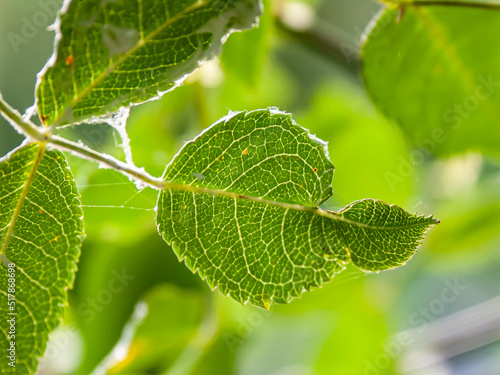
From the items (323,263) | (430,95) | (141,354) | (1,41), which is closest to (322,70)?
(1,41)

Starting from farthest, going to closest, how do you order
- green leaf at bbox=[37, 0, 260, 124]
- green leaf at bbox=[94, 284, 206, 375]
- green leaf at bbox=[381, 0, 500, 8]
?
green leaf at bbox=[94, 284, 206, 375]
green leaf at bbox=[381, 0, 500, 8]
green leaf at bbox=[37, 0, 260, 124]

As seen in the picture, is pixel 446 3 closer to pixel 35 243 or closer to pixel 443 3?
pixel 443 3

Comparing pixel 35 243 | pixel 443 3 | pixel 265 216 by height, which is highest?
pixel 443 3

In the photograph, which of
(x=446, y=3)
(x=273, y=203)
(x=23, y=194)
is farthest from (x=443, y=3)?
(x=23, y=194)

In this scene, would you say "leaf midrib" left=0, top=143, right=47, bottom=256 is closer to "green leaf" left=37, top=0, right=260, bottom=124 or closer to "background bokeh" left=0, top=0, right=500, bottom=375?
"green leaf" left=37, top=0, right=260, bottom=124

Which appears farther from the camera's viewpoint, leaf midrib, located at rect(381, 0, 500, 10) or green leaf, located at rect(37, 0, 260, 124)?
leaf midrib, located at rect(381, 0, 500, 10)

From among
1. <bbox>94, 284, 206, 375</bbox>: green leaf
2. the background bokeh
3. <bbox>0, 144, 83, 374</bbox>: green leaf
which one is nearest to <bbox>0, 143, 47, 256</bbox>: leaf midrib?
<bbox>0, 144, 83, 374</bbox>: green leaf
